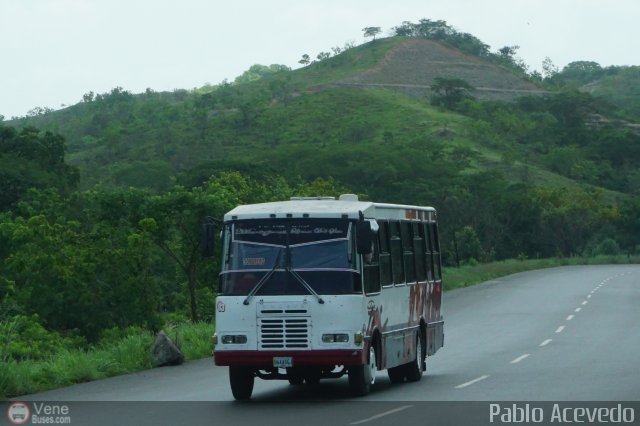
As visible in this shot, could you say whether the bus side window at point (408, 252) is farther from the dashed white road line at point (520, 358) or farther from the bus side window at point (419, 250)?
the dashed white road line at point (520, 358)

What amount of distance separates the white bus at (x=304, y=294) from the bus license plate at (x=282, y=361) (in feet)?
0.04

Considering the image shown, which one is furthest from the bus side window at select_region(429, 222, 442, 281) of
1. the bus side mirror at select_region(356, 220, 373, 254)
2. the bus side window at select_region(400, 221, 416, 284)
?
the bus side mirror at select_region(356, 220, 373, 254)

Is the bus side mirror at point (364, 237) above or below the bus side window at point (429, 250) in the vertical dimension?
above

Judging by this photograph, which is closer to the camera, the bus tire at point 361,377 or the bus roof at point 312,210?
the bus tire at point 361,377

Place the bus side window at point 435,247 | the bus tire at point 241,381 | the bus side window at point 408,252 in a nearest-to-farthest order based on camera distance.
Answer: the bus tire at point 241,381, the bus side window at point 408,252, the bus side window at point 435,247

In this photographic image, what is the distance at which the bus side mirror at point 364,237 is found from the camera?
15891 mm

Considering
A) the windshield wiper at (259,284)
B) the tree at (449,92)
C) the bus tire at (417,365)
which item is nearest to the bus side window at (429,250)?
the bus tire at (417,365)

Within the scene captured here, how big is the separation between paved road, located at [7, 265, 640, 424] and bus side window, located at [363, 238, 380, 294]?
144cm

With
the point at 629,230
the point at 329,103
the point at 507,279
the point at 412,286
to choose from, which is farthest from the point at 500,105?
the point at 412,286

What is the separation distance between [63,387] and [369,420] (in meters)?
6.31

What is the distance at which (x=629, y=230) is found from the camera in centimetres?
10812

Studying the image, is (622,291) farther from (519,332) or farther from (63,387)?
(63,387)

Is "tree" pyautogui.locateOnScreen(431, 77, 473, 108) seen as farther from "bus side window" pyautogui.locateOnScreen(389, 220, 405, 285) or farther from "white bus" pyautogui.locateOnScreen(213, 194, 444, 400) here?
"white bus" pyautogui.locateOnScreen(213, 194, 444, 400)

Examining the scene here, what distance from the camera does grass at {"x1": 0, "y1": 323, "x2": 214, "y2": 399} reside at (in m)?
17.0
